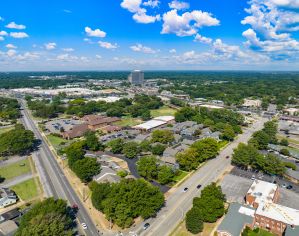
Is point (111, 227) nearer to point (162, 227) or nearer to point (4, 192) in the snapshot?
point (162, 227)

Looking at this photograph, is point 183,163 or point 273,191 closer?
point 273,191

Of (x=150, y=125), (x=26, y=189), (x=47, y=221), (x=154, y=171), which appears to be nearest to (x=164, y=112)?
(x=150, y=125)

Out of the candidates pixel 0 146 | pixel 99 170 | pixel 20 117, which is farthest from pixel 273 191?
pixel 20 117

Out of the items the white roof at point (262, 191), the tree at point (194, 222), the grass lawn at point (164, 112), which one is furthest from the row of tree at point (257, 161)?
the grass lawn at point (164, 112)

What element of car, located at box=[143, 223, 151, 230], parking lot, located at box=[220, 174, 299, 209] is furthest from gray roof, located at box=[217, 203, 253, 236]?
car, located at box=[143, 223, 151, 230]

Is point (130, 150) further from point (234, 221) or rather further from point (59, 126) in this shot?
point (59, 126)

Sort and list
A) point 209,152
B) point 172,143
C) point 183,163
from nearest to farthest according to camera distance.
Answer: point 183,163
point 209,152
point 172,143

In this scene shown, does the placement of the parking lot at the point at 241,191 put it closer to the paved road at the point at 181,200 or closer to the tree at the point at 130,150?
the paved road at the point at 181,200
